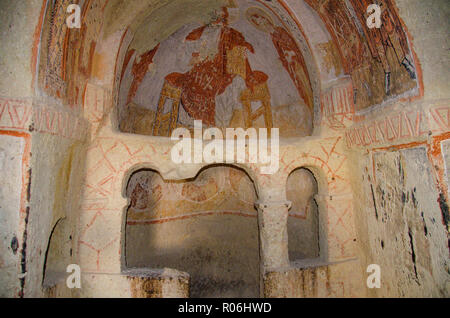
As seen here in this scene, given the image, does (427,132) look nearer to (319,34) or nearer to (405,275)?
(405,275)

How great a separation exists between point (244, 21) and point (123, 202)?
4.09 meters

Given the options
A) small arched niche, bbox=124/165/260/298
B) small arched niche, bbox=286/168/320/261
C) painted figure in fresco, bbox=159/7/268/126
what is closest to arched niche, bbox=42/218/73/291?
small arched niche, bbox=124/165/260/298

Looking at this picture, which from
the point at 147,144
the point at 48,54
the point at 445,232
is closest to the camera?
the point at 445,232

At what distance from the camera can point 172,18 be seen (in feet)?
16.7

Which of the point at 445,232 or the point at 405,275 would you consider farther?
the point at 405,275

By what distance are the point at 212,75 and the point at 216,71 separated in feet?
0.42

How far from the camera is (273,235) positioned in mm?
4223

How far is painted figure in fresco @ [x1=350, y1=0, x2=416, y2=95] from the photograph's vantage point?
2.88m

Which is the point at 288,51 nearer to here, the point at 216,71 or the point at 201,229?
the point at 216,71

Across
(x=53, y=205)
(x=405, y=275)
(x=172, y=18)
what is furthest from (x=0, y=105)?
(x=405, y=275)

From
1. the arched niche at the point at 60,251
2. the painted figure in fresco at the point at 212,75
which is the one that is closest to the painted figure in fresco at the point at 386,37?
the painted figure in fresco at the point at 212,75

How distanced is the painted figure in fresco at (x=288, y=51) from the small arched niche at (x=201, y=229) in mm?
2588

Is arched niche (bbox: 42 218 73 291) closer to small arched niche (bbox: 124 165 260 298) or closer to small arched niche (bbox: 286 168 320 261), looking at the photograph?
small arched niche (bbox: 124 165 260 298)

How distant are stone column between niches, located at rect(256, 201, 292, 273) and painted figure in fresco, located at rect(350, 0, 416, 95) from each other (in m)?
2.18
